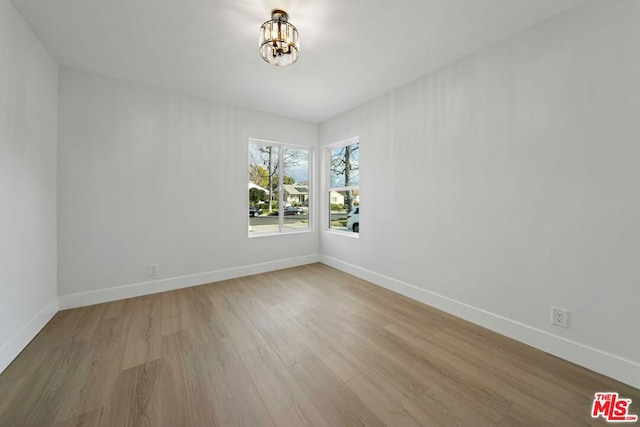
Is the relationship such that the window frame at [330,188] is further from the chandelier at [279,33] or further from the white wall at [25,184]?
the white wall at [25,184]

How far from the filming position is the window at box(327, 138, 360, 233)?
381 cm

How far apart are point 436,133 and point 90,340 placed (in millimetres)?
3818

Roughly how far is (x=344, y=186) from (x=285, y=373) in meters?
2.95

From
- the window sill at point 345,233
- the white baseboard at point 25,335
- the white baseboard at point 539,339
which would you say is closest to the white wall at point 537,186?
the white baseboard at point 539,339

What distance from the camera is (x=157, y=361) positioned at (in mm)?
1742

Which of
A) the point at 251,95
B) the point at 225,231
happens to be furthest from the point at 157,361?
the point at 251,95

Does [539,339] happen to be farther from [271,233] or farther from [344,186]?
[271,233]

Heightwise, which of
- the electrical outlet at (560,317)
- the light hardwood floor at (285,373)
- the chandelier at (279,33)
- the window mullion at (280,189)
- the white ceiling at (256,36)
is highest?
the white ceiling at (256,36)

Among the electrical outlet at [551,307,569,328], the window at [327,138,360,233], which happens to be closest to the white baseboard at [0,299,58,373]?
the window at [327,138,360,233]

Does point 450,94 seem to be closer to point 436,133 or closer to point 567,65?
point 436,133

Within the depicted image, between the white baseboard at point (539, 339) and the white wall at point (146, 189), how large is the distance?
245 cm

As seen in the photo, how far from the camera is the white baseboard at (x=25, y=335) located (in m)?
1.65

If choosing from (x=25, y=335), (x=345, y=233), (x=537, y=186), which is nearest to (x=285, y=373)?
(x=25, y=335)

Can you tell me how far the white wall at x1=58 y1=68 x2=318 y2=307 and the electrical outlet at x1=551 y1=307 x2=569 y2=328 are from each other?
340cm
